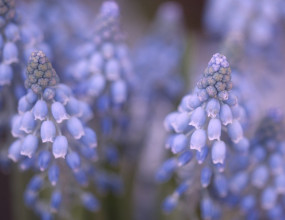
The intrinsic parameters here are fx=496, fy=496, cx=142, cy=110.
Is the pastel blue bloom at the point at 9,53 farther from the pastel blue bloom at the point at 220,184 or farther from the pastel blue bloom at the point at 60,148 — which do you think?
the pastel blue bloom at the point at 220,184

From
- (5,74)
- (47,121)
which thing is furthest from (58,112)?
(5,74)

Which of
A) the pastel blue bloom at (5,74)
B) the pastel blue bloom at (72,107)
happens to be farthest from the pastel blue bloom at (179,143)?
the pastel blue bloom at (5,74)

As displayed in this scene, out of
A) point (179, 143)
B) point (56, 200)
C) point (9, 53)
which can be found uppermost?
point (9, 53)

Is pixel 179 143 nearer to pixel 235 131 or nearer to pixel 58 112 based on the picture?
pixel 235 131

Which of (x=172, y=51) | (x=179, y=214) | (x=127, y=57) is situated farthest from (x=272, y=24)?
(x=179, y=214)

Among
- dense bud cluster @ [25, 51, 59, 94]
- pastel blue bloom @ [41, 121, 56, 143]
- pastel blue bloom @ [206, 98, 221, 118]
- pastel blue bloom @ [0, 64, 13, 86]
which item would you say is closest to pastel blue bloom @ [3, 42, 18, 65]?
pastel blue bloom @ [0, 64, 13, 86]
